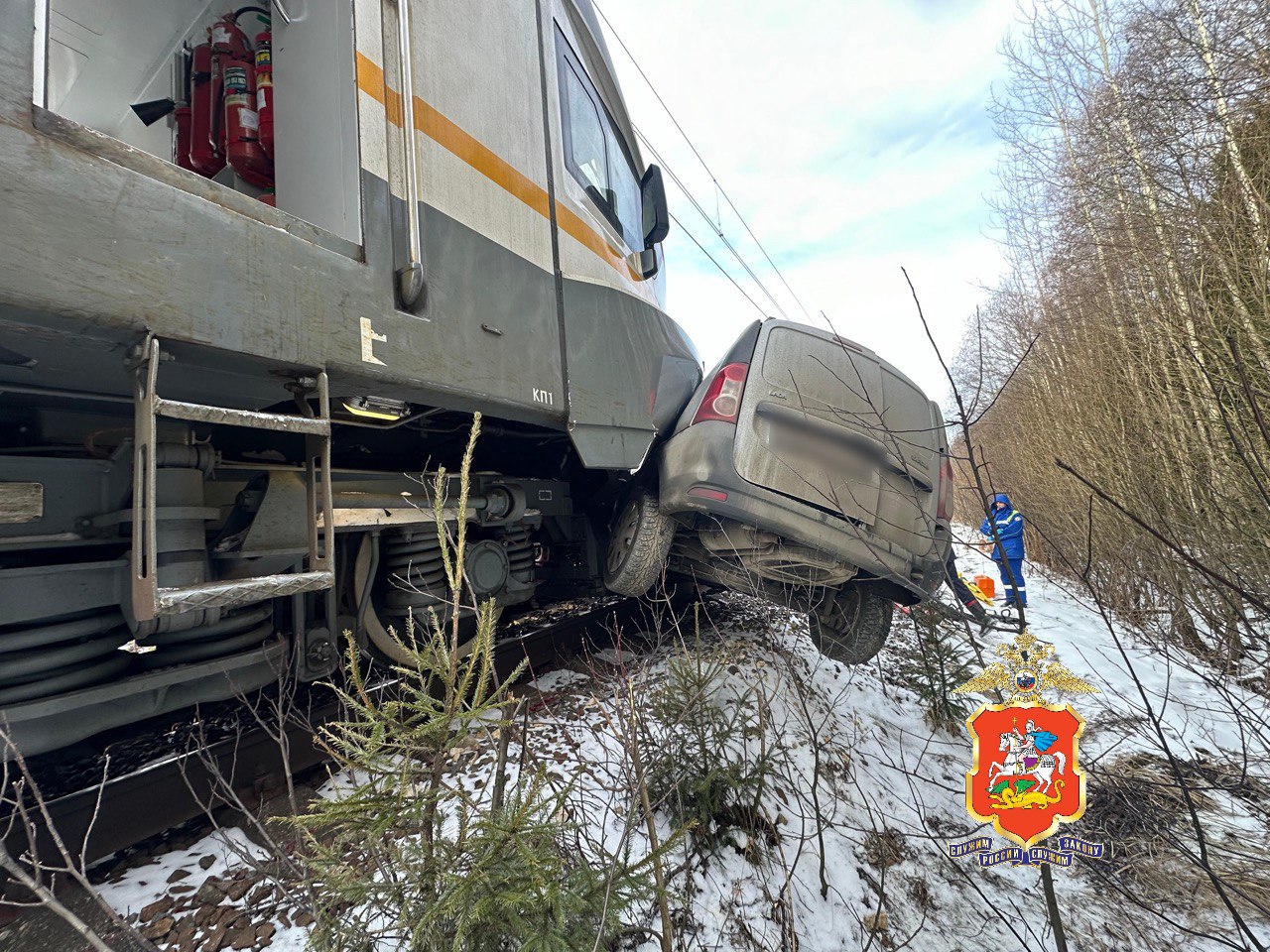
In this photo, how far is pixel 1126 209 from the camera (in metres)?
5.56

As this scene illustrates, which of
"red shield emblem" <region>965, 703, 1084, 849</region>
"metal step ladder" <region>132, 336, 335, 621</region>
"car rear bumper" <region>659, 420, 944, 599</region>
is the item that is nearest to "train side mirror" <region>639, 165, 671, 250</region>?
"car rear bumper" <region>659, 420, 944, 599</region>

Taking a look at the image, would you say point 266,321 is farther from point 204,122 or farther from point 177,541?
point 204,122

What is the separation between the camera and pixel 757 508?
9.77ft

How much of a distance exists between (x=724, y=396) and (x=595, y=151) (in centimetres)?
172

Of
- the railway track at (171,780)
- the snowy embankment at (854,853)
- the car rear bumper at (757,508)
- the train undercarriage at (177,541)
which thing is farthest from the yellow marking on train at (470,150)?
the snowy embankment at (854,853)

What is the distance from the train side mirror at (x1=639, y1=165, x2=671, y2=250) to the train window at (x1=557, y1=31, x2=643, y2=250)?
88 millimetres

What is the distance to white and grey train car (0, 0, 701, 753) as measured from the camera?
1.27 m

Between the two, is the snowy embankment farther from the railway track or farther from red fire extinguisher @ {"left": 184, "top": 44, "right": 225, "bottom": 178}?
red fire extinguisher @ {"left": 184, "top": 44, "right": 225, "bottom": 178}

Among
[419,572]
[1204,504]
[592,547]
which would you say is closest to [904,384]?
[592,547]

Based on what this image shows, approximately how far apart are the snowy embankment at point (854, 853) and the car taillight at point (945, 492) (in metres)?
1.27

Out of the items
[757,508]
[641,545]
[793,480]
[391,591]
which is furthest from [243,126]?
[793,480]

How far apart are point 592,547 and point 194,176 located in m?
3.03

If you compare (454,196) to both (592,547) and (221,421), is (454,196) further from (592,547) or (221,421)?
(592,547)

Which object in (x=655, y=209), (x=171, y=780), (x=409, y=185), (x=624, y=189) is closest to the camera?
(x=409, y=185)
